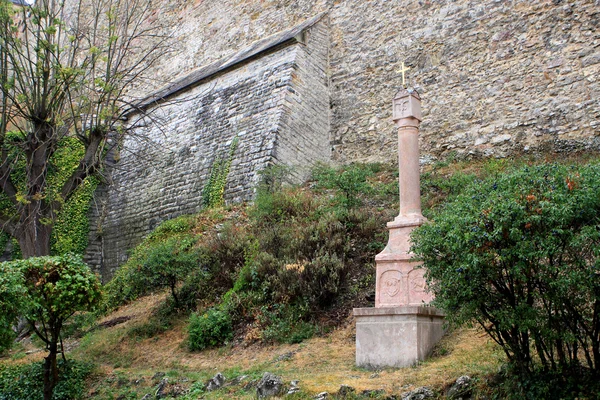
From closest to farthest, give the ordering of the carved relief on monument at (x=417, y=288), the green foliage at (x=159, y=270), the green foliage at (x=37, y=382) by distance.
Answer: the carved relief on monument at (x=417, y=288)
the green foliage at (x=37, y=382)
the green foliage at (x=159, y=270)

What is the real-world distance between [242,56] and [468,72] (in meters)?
6.01

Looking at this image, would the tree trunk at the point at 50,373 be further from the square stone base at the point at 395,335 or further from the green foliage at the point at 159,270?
the square stone base at the point at 395,335

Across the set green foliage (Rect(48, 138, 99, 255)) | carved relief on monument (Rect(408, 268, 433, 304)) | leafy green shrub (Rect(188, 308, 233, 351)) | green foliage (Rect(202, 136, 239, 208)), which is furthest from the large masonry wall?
green foliage (Rect(48, 138, 99, 255))

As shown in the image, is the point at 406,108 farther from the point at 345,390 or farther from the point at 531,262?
the point at 345,390

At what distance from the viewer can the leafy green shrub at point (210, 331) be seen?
368 inches

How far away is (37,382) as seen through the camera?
26.2ft

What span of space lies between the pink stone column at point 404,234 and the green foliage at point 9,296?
3.96 meters

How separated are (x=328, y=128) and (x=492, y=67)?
4126 mm

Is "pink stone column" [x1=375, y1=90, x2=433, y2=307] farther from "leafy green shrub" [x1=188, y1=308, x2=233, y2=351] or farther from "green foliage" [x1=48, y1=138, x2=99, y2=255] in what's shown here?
"green foliage" [x1=48, y1=138, x2=99, y2=255]

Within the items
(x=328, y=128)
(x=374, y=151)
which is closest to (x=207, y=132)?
(x=328, y=128)

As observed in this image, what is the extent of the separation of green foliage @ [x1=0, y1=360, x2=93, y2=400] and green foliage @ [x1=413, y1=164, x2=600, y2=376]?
16.5 ft

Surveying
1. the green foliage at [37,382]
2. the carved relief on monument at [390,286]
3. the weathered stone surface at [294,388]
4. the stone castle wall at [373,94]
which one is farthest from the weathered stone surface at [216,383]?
the stone castle wall at [373,94]

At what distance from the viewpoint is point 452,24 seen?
14.1 m

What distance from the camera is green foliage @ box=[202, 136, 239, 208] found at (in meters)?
14.4
